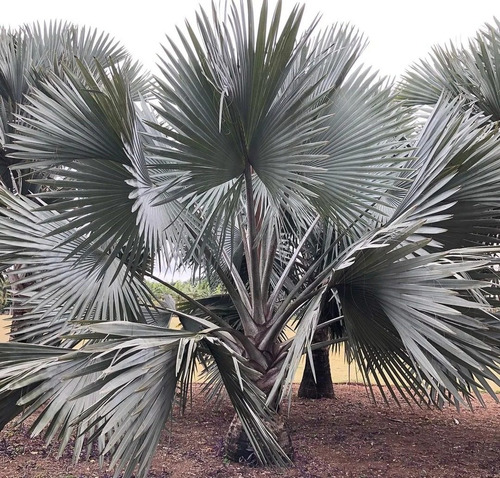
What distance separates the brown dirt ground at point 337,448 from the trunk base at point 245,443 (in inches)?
2.9

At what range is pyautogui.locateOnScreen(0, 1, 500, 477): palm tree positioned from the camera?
2.84 m

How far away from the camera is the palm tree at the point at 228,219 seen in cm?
284

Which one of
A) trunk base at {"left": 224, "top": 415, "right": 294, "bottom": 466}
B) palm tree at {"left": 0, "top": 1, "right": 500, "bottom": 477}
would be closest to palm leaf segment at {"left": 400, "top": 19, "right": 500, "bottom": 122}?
palm tree at {"left": 0, "top": 1, "right": 500, "bottom": 477}

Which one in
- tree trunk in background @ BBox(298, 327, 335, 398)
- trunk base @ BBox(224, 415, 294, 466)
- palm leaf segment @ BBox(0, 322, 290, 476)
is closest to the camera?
palm leaf segment @ BBox(0, 322, 290, 476)

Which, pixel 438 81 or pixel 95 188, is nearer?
pixel 95 188

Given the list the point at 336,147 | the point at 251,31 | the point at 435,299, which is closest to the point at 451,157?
the point at 336,147

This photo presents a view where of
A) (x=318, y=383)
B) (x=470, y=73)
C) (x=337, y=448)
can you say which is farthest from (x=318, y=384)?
(x=470, y=73)

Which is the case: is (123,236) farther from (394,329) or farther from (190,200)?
(394,329)

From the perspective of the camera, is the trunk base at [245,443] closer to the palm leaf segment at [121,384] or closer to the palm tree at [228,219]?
the palm tree at [228,219]

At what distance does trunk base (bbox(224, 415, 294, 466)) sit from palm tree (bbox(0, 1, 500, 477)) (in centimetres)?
37

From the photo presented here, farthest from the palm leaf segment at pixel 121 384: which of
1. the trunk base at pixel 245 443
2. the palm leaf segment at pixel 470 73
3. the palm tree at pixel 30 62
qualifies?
the palm leaf segment at pixel 470 73

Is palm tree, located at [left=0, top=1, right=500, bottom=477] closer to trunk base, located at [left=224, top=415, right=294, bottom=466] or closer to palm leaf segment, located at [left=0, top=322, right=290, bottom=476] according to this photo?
palm leaf segment, located at [left=0, top=322, right=290, bottom=476]

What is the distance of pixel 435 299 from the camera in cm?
279

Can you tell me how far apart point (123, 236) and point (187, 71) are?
99 centimetres
